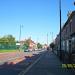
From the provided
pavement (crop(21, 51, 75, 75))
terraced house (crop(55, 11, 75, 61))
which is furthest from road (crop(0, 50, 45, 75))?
terraced house (crop(55, 11, 75, 61))

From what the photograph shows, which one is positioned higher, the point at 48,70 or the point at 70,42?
the point at 70,42

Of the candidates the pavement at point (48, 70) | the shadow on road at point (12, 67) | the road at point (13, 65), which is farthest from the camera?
the road at point (13, 65)

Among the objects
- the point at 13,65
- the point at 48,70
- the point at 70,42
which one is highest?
the point at 70,42

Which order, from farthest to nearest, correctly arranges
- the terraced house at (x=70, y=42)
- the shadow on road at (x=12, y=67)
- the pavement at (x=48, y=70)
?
1. the terraced house at (x=70, y=42)
2. the shadow on road at (x=12, y=67)
3. the pavement at (x=48, y=70)

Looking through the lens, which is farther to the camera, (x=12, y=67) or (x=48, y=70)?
(x=12, y=67)

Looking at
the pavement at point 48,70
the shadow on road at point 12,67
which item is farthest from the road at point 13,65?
the pavement at point 48,70

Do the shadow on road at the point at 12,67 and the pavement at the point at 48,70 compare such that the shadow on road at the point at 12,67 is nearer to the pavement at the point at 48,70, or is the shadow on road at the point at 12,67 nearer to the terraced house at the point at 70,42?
the pavement at the point at 48,70

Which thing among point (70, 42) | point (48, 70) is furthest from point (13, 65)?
point (70, 42)

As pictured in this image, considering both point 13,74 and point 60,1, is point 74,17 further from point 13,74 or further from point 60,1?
point 13,74

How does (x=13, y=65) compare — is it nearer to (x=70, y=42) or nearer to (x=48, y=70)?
(x=48, y=70)

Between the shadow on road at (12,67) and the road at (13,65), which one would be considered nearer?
the shadow on road at (12,67)

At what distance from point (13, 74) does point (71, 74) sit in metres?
3.68

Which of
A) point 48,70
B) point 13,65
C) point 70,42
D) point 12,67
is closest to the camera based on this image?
point 48,70

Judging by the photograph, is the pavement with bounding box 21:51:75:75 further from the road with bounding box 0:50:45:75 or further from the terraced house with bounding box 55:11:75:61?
the terraced house with bounding box 55:11:75:61
